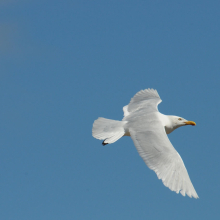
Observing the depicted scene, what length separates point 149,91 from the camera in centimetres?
1680

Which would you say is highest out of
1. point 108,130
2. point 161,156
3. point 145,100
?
point 145,100

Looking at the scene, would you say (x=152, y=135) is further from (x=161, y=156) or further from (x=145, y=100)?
(x=145, y=100)

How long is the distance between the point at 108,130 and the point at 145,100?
2.90 metres

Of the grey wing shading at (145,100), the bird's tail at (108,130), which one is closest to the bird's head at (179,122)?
the grey wing shading at (145,100)

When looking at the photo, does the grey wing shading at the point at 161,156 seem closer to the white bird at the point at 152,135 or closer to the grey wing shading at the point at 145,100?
the white bird at the point at 152,135

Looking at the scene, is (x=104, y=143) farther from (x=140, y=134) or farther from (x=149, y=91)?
(x=149, y=91)

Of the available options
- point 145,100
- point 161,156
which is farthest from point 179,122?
point 161,156

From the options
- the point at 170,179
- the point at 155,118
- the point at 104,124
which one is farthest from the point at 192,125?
the point at 170,179

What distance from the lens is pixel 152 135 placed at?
40.8 feet

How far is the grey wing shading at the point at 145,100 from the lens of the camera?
1532 cm

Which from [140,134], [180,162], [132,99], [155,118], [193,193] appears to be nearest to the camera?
[193,193]

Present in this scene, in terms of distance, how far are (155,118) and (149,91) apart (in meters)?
3.38

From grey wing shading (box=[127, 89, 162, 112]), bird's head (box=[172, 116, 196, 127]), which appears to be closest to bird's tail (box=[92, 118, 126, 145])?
grey wing shading (box=[127, 89, 162, 112])

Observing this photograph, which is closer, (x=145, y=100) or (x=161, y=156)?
(x=161, y=156)
